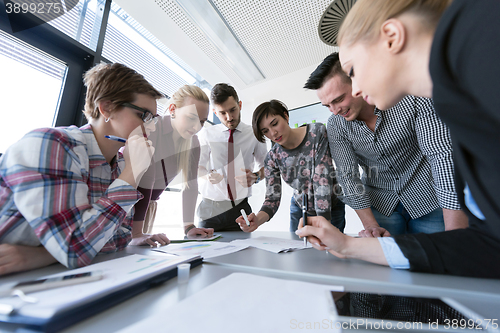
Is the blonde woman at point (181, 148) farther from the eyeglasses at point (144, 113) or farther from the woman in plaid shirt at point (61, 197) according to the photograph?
the woman in plaid shirt at point (61, 197)

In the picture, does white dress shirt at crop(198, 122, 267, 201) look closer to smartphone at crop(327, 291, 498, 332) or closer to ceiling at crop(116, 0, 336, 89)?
ceiling at crop(116, 0, 336, 89)

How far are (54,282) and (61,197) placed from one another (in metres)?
0.33

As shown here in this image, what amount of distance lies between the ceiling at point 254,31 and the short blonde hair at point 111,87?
1471 millimetres

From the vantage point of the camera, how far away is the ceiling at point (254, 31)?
6.78 ft

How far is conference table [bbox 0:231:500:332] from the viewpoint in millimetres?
367

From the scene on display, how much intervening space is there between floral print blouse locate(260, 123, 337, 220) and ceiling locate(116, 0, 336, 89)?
129 cm

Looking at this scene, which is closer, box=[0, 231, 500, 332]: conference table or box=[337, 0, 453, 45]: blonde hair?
box=[0, 231, 500, 332]: conference table

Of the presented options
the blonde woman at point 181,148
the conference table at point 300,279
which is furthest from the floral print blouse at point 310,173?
the conference table at point 300,279

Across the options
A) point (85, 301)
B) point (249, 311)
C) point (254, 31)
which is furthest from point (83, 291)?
point (254, 31)

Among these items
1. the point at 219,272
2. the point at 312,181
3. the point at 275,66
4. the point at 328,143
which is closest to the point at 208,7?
the point at 275,66

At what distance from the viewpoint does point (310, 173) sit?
1.62 metres

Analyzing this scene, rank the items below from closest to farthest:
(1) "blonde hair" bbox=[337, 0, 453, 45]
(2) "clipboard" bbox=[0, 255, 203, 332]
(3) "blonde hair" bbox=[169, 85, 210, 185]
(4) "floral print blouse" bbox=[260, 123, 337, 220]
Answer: (2) "clipboard" bbox=[0, 255, 203, 332] → (1) "blonde hair" bbox=[337, 0, 453, 45] → (4) "floral print blouse" bbox=[260, 123, 337, 220] → (3) "blonde hair" bbox=[169, 85, 210, 185]

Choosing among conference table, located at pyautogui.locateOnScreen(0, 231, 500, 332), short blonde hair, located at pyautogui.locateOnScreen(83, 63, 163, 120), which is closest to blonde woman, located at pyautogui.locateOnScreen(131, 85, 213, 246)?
short blonde hair, located at pyautogui.locateOnScreen(83, 63, 163, 120)

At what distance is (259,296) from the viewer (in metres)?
0.42
